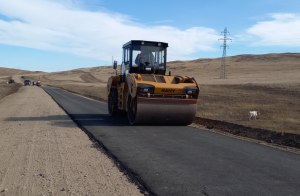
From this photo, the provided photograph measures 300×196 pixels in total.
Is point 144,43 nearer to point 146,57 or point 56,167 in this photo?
point 146,57

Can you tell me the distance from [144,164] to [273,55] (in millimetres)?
126471

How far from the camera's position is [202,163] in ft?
31.9

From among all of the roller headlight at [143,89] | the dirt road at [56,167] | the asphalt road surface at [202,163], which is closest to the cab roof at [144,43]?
the roller headlight at [143,89]

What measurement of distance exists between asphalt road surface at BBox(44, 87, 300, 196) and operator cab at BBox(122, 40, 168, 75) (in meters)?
4.39

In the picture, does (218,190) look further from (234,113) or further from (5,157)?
(234,113)

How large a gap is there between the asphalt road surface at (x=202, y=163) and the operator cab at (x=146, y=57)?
4392mm

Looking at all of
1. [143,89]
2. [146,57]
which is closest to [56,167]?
[143,89]

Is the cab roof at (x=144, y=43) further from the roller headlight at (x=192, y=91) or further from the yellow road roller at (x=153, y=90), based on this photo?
the roller headlight at (x=192, y=91)

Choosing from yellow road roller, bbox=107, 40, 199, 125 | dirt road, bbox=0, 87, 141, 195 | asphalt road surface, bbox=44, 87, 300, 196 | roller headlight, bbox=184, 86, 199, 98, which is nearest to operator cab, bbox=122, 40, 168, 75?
yellow road roller, bbox=107, 40, 199, 125

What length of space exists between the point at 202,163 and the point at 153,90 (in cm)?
738

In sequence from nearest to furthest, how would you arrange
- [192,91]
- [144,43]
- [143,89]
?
[143,89] → [192,91] → [144,43]

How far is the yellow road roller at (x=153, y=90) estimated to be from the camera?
16812mm

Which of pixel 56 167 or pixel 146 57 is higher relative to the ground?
pixel 146 57

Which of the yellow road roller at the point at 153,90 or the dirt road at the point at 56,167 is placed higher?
the yellow road roller at the point at 153,90
